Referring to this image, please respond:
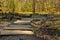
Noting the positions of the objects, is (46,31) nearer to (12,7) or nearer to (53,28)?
(53,28)

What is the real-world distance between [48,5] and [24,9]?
66.2 inches

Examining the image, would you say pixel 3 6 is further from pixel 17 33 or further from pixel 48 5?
pixel 17 33

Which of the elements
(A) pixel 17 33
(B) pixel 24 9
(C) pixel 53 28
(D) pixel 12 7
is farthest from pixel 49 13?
(A) pixel 17 33

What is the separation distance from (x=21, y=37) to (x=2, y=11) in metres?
6.93

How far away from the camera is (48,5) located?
43.9 ft

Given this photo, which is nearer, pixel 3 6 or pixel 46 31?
pixel 46 31

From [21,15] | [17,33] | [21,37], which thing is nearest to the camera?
[21,37]

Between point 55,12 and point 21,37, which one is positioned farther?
point 55,12

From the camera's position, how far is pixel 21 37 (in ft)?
21.4

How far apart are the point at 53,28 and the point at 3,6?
6.08 m

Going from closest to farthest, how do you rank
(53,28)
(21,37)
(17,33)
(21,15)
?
1. (21,37)
2. (17,33)
3. (53,28)
4. (21,15)

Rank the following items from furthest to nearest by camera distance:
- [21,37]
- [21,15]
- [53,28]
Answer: [21,15] → [53,28] → [21,37]

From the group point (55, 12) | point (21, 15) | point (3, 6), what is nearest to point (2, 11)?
point (3, 6)

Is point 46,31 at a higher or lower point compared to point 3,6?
lower
